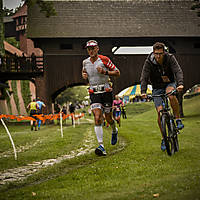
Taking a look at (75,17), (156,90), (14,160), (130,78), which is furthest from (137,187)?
(75,17)

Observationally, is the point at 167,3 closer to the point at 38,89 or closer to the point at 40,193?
the point at 38,89

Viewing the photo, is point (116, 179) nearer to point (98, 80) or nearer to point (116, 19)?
point (98, 80)

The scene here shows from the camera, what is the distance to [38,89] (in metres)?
30.2

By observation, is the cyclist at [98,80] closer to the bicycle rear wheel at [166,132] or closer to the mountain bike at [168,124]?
the mountain bike at [168,124]

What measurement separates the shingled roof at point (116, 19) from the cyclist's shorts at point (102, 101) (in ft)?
73.5

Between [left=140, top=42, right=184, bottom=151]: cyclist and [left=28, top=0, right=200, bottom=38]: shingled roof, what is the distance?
2300cm

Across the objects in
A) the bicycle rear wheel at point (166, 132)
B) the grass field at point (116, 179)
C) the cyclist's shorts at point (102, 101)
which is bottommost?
the grass field at point (116, 179)

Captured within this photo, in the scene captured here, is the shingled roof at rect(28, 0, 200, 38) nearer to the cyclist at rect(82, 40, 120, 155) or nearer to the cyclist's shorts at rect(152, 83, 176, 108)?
the cyclist at rect(82, 40, 120, 155)

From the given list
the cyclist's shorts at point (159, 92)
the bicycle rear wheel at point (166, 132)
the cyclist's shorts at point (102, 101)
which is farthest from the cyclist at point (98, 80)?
the bicycle rear wheel at point (166, 132)

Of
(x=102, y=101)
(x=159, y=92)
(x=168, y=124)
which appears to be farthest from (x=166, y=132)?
(x=102, y=101)

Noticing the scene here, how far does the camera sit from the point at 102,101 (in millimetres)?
7754

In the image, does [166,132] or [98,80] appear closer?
[166,132]

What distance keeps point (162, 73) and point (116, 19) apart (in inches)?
1013

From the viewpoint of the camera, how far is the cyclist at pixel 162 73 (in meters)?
6.93
